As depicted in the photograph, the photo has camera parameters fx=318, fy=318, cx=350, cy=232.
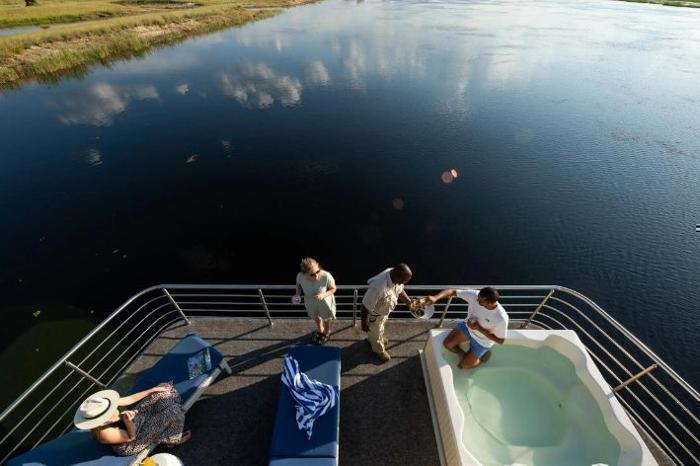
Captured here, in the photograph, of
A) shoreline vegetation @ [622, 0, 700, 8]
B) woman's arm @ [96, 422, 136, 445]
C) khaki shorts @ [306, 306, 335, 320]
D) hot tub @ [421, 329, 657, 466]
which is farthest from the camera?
shoreline vegetation @ [622, 0, 700, 8]

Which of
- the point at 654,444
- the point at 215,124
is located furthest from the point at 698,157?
the point at 215,124

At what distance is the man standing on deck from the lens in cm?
502

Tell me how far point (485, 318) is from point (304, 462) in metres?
3.49

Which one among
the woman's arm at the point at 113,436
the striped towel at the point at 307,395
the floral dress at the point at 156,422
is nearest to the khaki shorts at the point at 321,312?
the striped towel at the point at 307,395

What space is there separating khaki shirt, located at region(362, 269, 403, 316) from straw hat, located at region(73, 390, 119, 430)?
3.71 metres

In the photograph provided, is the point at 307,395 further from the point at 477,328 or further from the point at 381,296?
the point at 477,328

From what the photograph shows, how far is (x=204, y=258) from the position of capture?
12.6 meters

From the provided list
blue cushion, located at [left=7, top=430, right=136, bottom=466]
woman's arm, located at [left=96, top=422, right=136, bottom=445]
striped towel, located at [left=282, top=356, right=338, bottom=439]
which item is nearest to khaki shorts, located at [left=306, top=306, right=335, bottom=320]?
striped towel, located at [left=282, top=356, right=338, bottom=439]

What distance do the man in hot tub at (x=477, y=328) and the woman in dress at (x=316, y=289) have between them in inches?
71.4

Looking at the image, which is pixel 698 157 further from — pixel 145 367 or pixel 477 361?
pixel 145 367

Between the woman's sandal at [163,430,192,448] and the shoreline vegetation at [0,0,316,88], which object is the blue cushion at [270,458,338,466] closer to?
the woman's sandal at [163,430,192,448]

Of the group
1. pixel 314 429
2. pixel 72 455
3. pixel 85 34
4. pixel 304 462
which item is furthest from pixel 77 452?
pixel 85 34

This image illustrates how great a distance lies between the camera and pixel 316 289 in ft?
18.7

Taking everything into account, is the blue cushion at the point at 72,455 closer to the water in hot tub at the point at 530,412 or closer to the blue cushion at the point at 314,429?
the blue cushion at the point at 314,429
